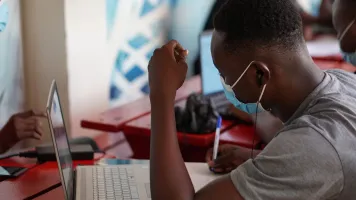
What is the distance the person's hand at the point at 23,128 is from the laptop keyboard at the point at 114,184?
0.28 m

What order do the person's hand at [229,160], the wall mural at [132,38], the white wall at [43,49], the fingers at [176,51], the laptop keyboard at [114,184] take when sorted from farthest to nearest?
1. the wall mural at [132,38]
2. the white wall at [43,49]
3. the person's hand at [229,160]
4. the laptop keyboard at [114,184]
5. the fingers at [176,51]

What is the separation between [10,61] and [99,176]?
117cm

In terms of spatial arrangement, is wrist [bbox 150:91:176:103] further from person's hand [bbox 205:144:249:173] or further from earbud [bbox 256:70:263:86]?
person's hand [bbox 205:144:249:173]

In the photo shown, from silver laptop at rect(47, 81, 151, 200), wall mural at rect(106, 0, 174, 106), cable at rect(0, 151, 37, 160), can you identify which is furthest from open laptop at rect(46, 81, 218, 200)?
wall mural at rect(106, 0, 174, 106)

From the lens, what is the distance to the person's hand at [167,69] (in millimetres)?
1166

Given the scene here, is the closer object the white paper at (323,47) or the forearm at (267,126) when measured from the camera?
the forearm at (267,126)

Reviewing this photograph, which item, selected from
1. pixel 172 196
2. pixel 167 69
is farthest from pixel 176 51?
pixel 172 196

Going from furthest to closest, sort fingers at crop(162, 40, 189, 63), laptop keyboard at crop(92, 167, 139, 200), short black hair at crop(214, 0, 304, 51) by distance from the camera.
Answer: laptop keyboard at crop(92, 167, 139, 200) → fingers at crop(162, 40, 189, 63) → short black hair at crop(214, 0, 304, 51)

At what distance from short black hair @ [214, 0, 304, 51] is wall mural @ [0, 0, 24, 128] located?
1.44m

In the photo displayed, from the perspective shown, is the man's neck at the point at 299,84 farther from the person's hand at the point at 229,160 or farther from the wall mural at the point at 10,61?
the wall mural at the point at 10,61

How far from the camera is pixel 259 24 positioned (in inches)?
42.0

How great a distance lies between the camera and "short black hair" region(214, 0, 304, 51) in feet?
3.51

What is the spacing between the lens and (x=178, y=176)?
1.10 meters

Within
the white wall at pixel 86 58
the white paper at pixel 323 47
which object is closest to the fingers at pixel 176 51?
the white wall at pixel 86 58
